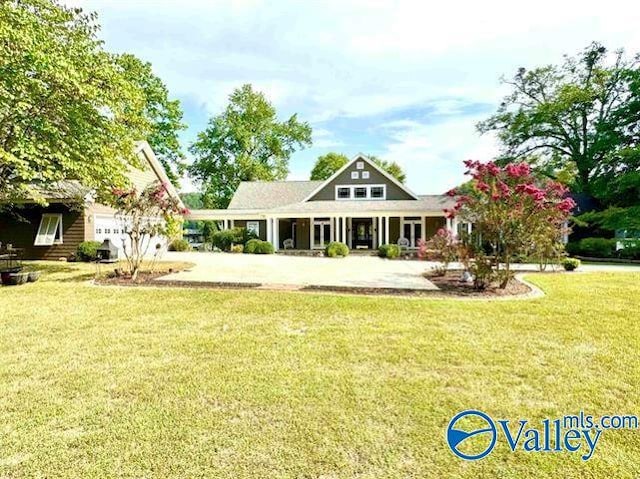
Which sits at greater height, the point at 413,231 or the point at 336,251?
the point at 413,231

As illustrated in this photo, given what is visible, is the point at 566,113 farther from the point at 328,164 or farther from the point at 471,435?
the point at 471,435

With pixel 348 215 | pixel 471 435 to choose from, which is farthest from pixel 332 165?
pixel 471 435

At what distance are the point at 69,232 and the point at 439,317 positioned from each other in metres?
18.4

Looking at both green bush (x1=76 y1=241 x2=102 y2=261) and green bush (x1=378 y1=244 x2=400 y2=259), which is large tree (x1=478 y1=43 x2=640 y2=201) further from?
green bush (x1=76 y1=241 x2=102 y2=261)

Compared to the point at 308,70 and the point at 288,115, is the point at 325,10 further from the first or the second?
the point at 288,115

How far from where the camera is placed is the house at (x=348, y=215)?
25562 millimetres

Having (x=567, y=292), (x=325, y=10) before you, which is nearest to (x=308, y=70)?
(x=325, y=10)

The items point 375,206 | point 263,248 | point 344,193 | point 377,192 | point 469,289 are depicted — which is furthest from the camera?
point 344,193

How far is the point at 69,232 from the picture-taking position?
60.6ft

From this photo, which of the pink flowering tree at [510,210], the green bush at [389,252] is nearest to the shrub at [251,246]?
the green bush at [389,252]

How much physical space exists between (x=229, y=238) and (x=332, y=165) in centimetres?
2723

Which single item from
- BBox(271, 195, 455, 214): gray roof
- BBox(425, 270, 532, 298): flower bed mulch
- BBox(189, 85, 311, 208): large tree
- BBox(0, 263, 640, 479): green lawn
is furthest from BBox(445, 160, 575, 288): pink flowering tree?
BBox(189, 85, 311, 208): large tree

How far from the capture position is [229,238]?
26.1 m

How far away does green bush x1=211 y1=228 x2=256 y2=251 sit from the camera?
26109 millimetres
